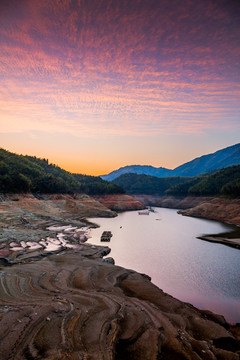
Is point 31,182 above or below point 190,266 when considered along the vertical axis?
above

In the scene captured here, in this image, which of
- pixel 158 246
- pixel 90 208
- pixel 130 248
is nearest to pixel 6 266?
pixel 130 248

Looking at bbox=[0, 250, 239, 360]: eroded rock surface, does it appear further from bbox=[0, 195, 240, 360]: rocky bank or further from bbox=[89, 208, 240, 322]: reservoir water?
bbox=[89, 208, 240, 322]: reservoir water

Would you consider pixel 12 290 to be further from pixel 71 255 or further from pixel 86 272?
pixel 71 255

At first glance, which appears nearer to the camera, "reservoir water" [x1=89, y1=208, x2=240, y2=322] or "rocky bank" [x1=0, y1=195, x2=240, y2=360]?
"rocky bank" [x1=0, y1=195, x2=240, y2=360]

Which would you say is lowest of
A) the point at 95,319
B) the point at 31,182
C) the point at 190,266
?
the point at 190,266

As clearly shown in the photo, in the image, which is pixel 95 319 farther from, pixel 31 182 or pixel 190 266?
pixel 31 182

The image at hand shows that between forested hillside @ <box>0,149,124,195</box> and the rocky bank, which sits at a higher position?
forested hillside @ <box>0,149,124,195</box>

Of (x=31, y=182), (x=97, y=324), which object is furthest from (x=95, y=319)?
(x=31, y=182)

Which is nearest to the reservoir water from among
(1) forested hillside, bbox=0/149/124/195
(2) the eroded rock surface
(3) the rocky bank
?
(3) the rocky bank

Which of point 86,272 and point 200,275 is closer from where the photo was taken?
point 86,272

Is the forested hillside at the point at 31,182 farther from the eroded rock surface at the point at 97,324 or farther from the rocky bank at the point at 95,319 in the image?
the eroded rock surface at the point at 97,324

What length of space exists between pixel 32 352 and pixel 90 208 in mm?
90678

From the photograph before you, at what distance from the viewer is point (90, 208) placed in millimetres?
100938

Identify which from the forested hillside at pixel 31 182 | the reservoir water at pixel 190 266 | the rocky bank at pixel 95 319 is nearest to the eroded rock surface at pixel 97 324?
the rocky bank at pixel 95 319
